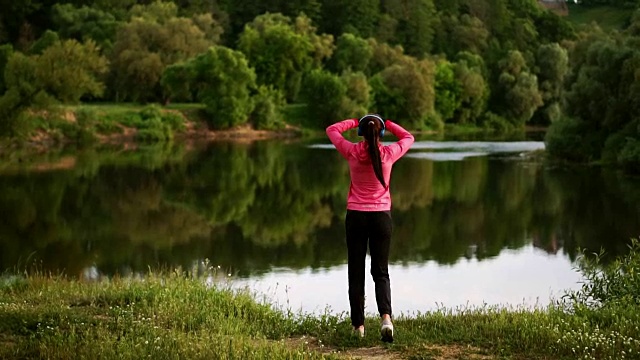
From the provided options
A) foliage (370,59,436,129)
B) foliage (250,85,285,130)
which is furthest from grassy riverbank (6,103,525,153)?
foliage (370,59,436,129)

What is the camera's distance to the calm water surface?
17047mm

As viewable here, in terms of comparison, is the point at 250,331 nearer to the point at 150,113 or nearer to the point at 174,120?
the point at 150,113

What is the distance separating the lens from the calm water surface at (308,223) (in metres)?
17.0

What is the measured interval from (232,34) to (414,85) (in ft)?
105

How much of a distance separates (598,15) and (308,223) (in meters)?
147

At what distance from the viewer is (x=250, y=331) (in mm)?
8398

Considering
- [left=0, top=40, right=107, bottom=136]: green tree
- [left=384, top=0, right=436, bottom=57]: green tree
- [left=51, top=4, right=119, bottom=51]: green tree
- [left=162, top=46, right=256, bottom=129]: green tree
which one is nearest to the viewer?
[left=0, top=40, right=107, bottom=136]: green tree

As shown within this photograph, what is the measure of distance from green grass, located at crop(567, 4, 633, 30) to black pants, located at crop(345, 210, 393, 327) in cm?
14677

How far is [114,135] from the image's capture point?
6269 cm

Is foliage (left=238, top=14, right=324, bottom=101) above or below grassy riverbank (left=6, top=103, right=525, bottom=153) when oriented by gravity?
above

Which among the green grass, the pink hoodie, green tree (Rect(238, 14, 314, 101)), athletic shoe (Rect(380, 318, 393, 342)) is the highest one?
the green grass

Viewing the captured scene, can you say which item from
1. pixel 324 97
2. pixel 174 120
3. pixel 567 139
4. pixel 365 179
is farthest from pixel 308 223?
pixel 324 97

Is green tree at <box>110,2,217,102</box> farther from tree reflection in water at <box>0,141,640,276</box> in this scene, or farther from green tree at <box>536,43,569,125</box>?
green tree at <box>536,43,569,125</box>

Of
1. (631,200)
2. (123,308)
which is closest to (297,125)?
(631,200)
